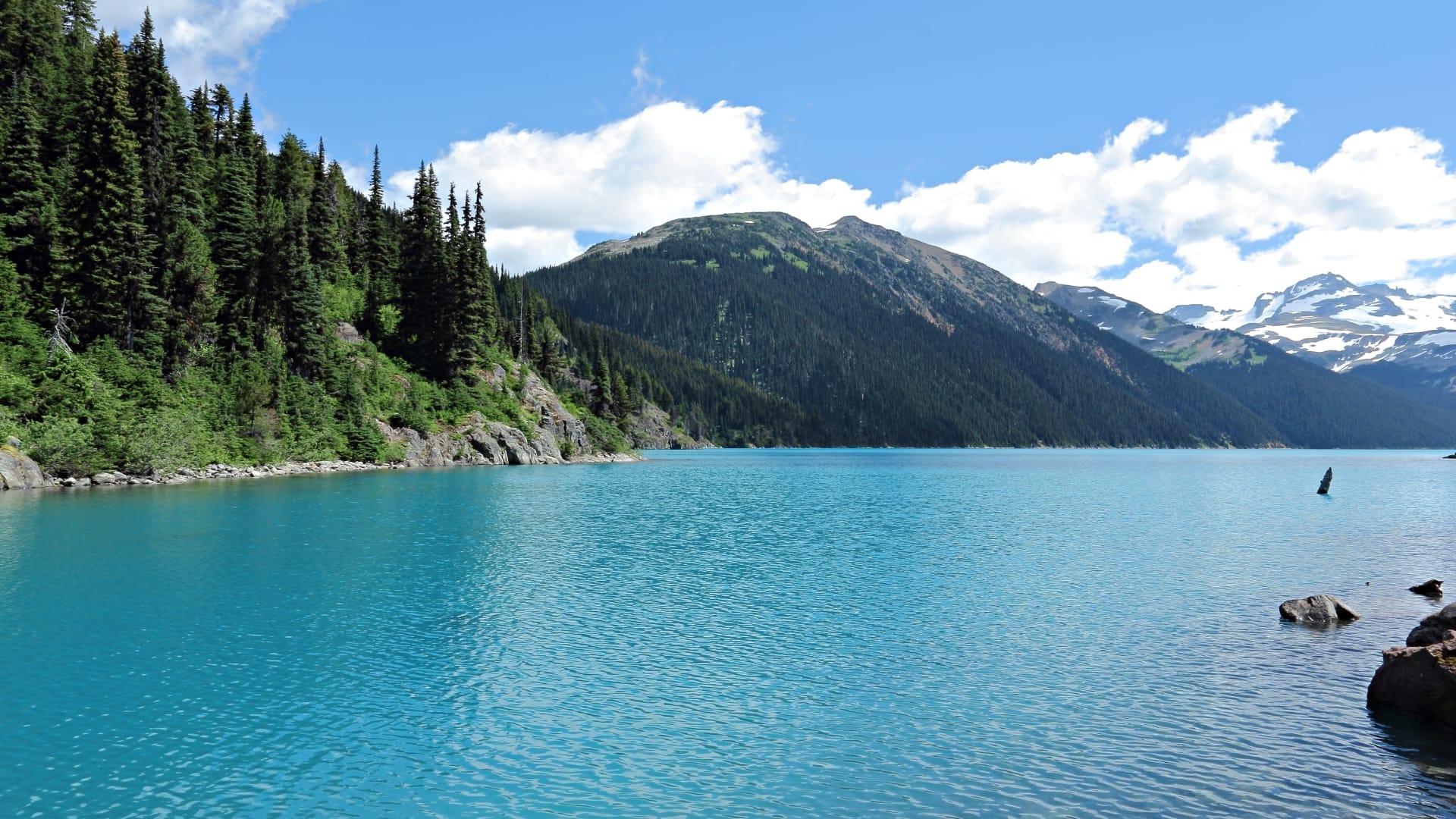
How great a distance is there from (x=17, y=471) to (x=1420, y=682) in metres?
85.5

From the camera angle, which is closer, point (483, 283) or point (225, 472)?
point (225, 472)

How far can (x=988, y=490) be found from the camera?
95938mm

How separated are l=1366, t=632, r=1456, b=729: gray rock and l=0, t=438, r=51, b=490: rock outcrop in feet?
275

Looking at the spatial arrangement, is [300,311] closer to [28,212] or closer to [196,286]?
[196,286]

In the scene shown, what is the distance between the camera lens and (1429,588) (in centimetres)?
3422

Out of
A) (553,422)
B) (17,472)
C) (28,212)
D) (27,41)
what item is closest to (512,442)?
(553,422)

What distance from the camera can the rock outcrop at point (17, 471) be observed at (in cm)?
6362

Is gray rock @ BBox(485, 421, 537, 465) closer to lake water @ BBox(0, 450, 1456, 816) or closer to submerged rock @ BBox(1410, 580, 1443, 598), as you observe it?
lake water @ BBox(0, 450, 1456, 816)

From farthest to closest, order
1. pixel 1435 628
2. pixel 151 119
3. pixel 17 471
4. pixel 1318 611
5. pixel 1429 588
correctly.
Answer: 1. pixel 151 119
2. pixel 17 471
3. pixel 1429 588
4. pixel 1318 611
5. pixel 1435 628

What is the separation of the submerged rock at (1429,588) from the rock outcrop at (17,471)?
89.6 metres

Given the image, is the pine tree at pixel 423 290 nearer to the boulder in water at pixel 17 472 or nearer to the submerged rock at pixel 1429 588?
Answer: the boulder in water at pixel 17 472

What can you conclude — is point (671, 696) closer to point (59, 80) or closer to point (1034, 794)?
point (1034, 794)

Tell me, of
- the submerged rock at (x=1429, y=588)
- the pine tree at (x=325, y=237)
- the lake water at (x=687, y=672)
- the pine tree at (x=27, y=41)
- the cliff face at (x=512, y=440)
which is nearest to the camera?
the lake water at (x=687, y=672)

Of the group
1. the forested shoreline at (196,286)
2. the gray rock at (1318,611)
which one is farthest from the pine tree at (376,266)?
the gray rock at (1318,611)
